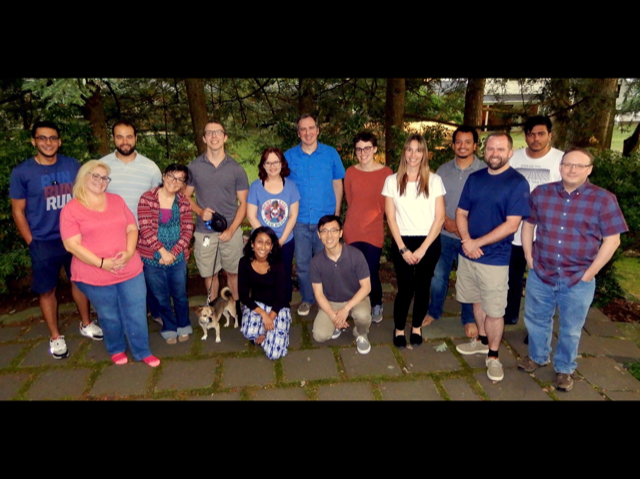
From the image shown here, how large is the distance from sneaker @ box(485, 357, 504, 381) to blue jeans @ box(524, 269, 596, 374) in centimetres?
37

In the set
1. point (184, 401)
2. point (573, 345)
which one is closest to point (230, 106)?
point (184, 401)

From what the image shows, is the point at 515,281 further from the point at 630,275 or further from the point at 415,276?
the point at 630,275

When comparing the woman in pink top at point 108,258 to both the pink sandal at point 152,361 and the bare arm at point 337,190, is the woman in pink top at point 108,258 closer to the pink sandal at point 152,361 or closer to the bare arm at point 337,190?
the pink sandal at point 152,361

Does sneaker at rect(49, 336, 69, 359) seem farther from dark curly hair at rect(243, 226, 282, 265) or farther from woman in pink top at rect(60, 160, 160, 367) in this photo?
dark curly hair at rect(243, 226, 282, 265)

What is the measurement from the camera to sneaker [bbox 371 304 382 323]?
480 centimetres

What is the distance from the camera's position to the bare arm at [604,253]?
3.25 m

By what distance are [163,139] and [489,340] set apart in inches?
323

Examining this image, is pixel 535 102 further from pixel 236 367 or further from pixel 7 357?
pixel 7 357

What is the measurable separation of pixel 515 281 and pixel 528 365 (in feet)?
3.24

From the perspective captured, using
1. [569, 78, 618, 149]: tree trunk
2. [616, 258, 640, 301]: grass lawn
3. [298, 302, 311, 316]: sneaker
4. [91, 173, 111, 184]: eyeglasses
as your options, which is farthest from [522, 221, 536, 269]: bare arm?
[569, 78, 618, 149]: tree trunk

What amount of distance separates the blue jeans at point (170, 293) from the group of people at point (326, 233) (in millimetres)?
15

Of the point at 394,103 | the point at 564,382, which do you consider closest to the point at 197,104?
the point at 394,103

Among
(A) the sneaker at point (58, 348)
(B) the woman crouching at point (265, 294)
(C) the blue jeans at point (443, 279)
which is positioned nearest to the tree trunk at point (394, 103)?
(C) the blue jeans at point (443, 279)

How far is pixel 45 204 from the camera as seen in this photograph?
3.96 meters
